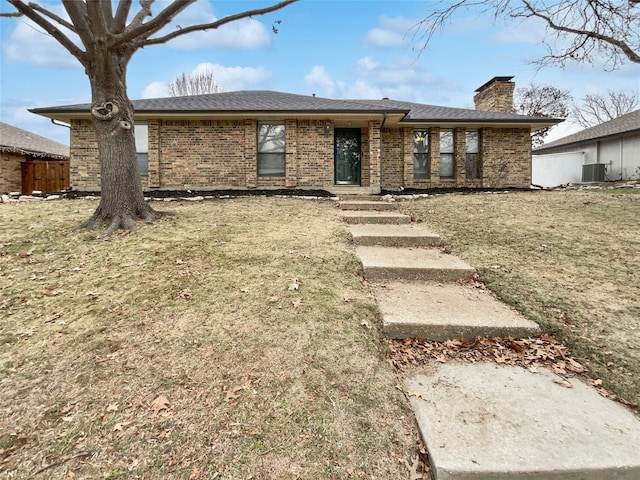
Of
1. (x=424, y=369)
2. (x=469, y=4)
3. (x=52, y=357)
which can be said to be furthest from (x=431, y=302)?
(x=469, y=4)

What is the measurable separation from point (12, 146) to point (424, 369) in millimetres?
22840

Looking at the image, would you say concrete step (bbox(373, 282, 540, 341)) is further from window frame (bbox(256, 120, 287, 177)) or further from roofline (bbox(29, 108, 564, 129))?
window frame (bbox(256, 120, 287, 177))

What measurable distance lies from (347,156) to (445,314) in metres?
10.5

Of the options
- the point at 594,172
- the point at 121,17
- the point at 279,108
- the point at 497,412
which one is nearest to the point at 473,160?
the point at 279,108

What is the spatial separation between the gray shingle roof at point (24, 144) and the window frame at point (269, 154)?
14183 millimetres

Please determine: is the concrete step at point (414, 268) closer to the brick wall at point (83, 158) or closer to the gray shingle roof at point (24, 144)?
the brick wall at point (83, 158)

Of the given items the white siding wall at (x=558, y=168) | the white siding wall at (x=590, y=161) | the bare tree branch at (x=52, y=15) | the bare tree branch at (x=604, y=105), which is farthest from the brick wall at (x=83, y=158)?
the bare tree branch at (x=604, y=105)

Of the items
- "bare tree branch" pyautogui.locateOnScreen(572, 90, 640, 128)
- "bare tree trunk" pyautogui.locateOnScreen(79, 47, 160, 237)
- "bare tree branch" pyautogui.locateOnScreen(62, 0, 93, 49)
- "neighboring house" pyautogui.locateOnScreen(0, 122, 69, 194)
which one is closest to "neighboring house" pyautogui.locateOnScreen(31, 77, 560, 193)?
"bare tree trunk" pyautogui.locateOnScreen(79, 47, 160, 237)

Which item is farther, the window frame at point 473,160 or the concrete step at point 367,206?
the window frame at point 473,160

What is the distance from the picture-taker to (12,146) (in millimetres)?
17453

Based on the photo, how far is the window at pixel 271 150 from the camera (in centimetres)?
1175

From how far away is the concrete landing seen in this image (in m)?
1.73

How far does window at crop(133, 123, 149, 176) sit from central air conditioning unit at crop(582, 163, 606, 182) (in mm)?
20977

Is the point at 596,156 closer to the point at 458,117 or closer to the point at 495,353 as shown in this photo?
the point at 458,117
